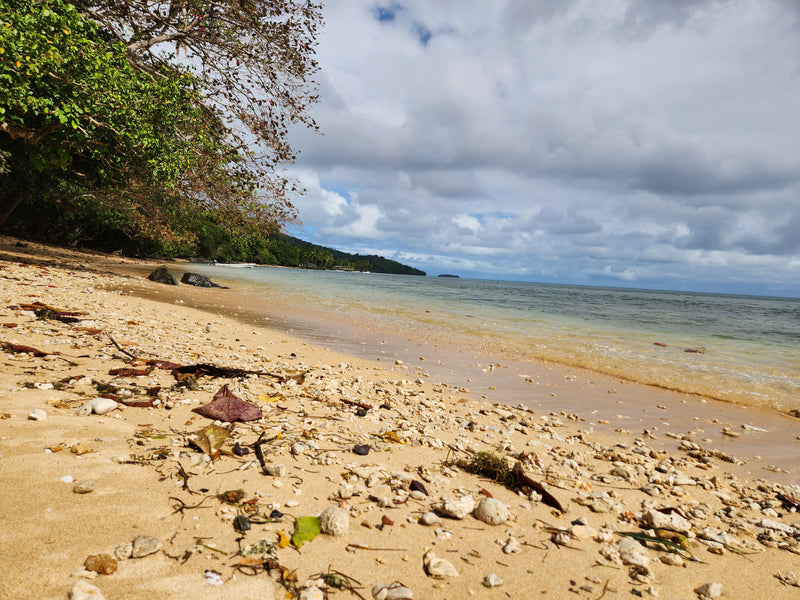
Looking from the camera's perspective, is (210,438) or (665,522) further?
(210,438)

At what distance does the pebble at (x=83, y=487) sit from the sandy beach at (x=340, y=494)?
1 cm

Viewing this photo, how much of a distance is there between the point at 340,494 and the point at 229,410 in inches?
76.9

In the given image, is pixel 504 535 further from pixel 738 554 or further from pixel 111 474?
pixel 111 474

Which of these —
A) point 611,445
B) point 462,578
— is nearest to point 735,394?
point 611,445

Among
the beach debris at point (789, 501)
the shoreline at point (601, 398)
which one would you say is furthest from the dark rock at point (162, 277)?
the beach debris at point (789, 501)

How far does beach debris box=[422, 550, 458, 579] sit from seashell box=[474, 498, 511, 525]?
67 centimetres

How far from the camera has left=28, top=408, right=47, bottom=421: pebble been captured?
3.51m

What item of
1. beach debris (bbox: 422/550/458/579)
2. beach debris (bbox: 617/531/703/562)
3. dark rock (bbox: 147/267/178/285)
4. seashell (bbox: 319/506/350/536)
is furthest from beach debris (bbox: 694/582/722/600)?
dark rock (bbox: 147/267/178/285)

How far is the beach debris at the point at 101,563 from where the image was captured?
2.04 m

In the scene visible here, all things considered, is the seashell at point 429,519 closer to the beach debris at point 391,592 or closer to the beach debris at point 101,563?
the beach debris at point 391,592

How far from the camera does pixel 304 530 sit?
2697 millimetres

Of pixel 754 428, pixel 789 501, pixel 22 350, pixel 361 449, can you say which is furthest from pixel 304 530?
pixel 754 428

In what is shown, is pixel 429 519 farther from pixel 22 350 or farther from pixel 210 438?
pixel 22 350

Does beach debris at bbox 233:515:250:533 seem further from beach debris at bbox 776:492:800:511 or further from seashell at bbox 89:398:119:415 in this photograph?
beach debris at bbox 776:492:800:511
